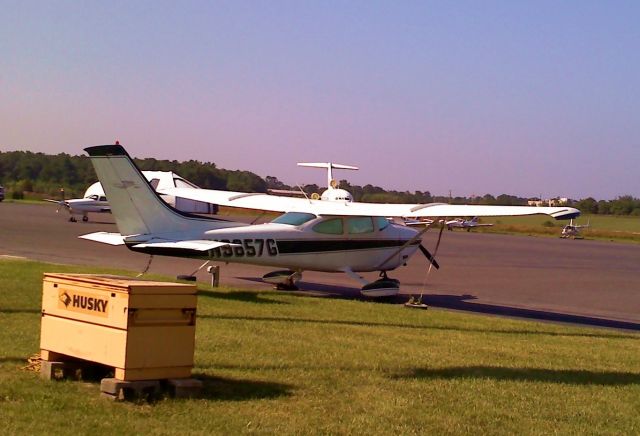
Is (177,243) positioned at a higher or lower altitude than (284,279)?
higher

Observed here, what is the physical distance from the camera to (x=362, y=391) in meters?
7.86

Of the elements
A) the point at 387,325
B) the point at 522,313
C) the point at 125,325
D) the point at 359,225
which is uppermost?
the point at 359,225

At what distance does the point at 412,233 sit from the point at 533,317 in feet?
12.5

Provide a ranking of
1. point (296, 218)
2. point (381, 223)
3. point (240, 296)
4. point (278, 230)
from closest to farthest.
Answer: point (240, 296)
point (278, 230)
point (296, 218)
point (381, 223)

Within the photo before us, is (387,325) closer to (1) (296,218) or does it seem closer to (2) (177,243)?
(2) (177,243)

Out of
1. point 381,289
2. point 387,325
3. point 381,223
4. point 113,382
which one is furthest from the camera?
point 381,223

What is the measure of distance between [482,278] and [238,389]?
18462 millimetres

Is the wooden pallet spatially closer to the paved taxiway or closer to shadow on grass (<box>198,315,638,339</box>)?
shadow on grass (<box>198,315,638,339</box>)

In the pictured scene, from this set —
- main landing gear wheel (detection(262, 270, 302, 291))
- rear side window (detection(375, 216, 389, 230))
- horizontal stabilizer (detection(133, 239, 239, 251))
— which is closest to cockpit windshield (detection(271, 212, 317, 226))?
main landing gear wheel (detection(262, 270, 302, 291))

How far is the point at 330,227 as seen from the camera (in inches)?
722

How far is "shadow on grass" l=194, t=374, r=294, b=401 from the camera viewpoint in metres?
7.34

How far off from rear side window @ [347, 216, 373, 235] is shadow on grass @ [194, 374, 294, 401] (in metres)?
10.8

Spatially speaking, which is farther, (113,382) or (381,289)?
(381,289)

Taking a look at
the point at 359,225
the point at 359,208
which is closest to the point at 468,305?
the point at 359,225
